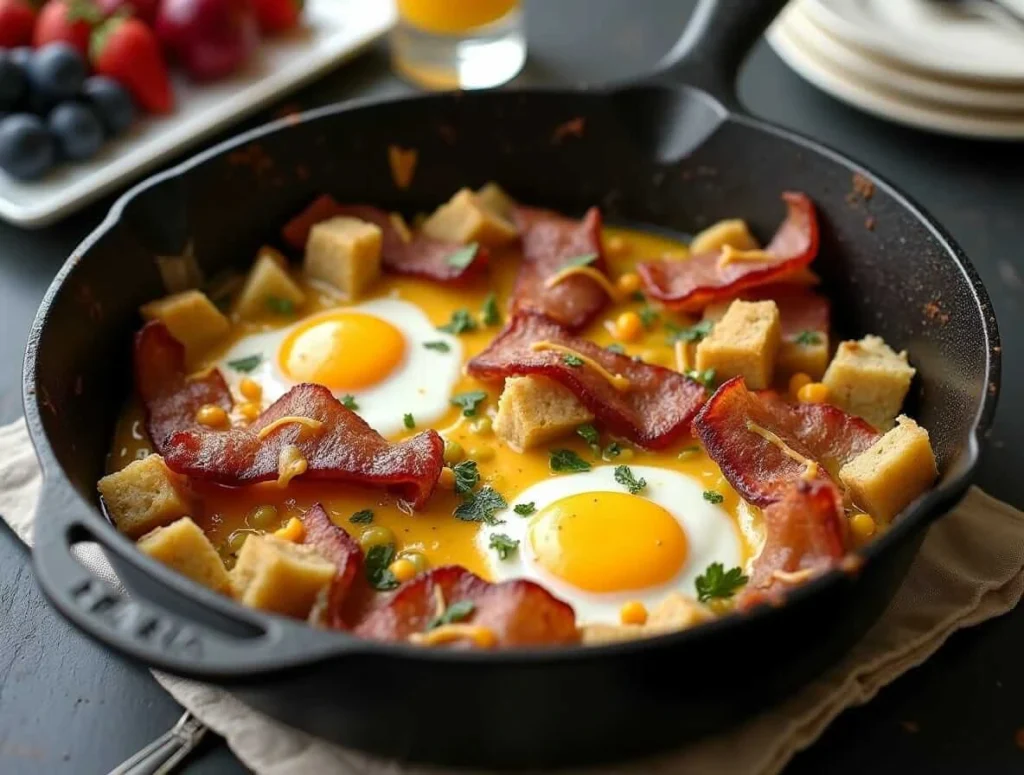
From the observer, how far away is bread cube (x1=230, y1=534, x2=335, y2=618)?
7.61ft

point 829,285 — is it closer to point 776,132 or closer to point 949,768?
point 776,132

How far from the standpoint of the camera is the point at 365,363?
3111mm

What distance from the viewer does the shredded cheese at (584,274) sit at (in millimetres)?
3338

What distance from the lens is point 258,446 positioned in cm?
278

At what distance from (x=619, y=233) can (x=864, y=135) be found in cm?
117

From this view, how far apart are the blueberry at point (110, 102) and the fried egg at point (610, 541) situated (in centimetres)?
231

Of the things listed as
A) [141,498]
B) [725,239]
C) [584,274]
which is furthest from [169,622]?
[725,239]

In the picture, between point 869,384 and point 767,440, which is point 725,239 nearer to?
point 869,384

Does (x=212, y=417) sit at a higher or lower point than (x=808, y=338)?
lower

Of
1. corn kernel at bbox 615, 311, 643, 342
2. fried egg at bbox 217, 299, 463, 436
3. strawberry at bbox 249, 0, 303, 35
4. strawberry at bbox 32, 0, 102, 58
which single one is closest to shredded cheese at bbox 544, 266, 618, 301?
corn kernel at bbox 615, 311, 643, 342

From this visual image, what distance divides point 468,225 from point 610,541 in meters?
1.31

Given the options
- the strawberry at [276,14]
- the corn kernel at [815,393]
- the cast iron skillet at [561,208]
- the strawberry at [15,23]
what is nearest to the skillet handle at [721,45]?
the cast iron skillet at [561,208]

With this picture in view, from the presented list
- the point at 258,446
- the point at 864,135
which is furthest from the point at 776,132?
the point at 258,446

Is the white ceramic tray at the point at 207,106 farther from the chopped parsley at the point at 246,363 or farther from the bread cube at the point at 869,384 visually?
the bread cube at the point at 869,384
